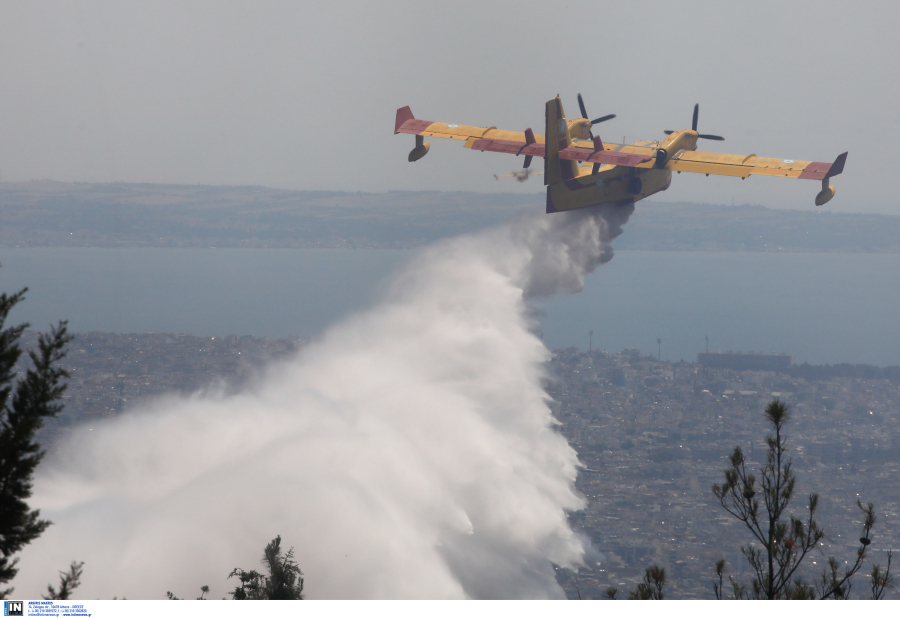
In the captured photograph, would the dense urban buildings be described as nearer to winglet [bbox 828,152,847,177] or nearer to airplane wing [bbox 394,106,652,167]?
airplane wing [bbox 394,106,652,167]

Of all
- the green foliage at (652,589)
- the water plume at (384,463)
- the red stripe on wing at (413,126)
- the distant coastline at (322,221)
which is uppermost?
the distant coastline at (322,221)

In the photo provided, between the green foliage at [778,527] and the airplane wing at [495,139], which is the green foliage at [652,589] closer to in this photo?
the green foliage at [778,527]

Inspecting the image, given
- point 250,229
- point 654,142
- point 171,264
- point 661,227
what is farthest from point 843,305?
point 654,142

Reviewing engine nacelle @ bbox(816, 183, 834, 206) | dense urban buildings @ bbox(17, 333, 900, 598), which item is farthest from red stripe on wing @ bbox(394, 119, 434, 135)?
dense urban buildings @ bbox(17, 333, 900, 598)

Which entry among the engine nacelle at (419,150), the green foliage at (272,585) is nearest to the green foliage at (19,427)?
the green foliage at (272,585)

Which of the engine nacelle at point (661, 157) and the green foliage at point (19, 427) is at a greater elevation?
the engine nacelle at point (661, 157)

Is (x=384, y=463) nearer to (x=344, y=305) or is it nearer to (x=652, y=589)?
(x=652, y=589)
